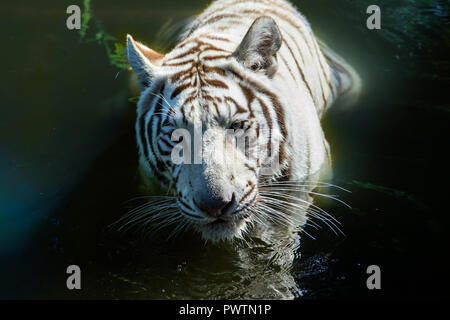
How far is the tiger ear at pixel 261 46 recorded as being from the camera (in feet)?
7.09

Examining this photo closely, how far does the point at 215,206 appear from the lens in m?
1.92

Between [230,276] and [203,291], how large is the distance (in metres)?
0.14

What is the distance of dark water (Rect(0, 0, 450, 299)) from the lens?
7.32 feet

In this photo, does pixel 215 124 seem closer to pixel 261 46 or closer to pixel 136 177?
pixel 261 46

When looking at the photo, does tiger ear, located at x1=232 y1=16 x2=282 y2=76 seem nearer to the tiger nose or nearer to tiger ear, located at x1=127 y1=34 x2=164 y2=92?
tiger ear, located at x1=127 y1=34 x2=164 y2=92

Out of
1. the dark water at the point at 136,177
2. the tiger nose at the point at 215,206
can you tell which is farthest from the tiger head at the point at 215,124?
the dark water at the point at 136,177

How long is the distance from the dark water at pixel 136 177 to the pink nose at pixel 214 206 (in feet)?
1.28

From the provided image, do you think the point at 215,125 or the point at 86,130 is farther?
the point at 86,130

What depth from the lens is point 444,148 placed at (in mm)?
3029

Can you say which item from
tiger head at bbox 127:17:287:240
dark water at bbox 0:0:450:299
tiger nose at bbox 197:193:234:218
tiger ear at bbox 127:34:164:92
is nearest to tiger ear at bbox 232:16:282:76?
tiger head at bbox 127:17:287:240

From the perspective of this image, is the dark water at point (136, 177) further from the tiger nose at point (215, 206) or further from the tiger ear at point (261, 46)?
the tiger ear at point (261, 46)

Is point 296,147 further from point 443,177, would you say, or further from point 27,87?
point 27,87

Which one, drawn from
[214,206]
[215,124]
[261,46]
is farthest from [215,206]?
[261,46]
